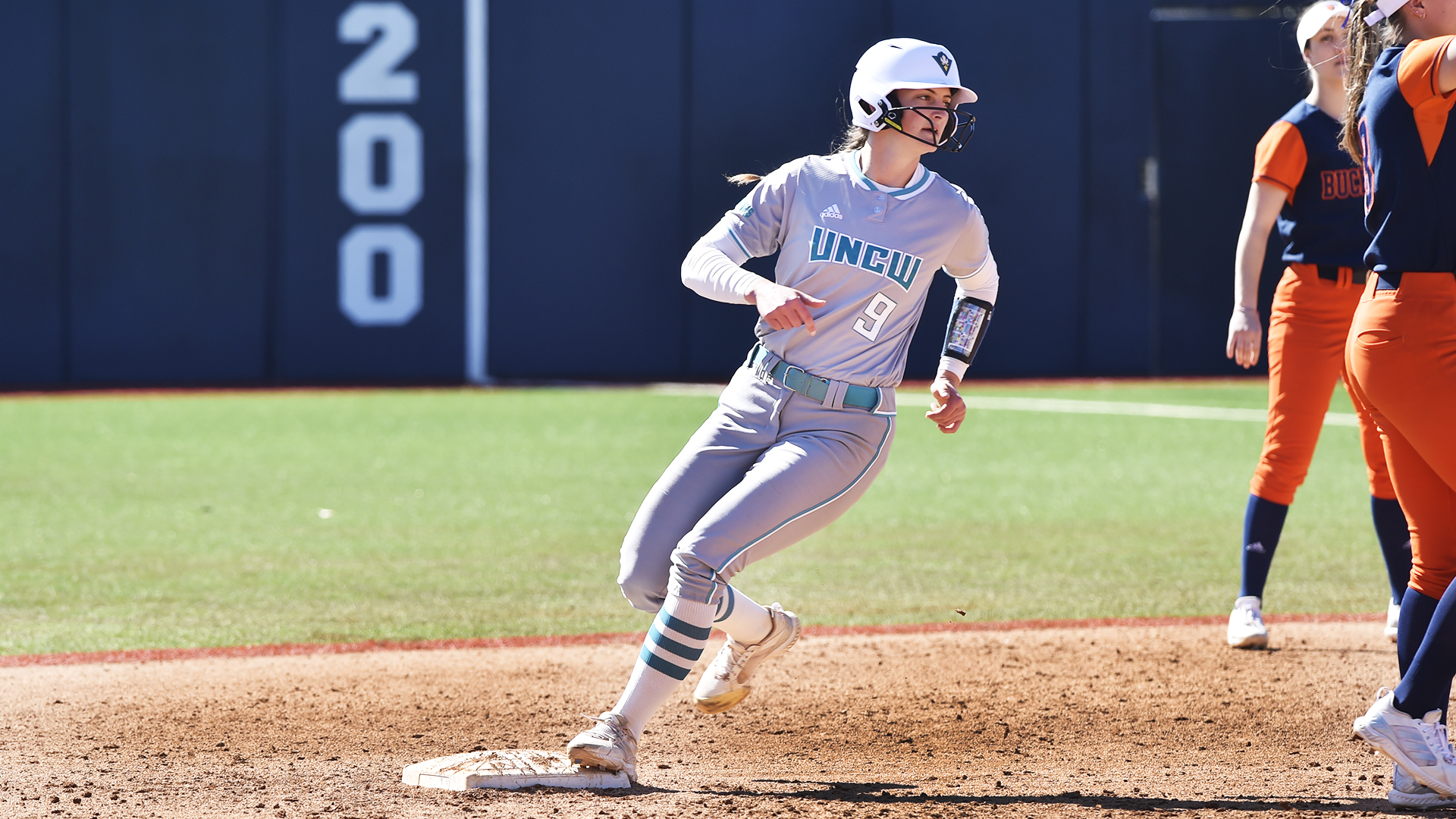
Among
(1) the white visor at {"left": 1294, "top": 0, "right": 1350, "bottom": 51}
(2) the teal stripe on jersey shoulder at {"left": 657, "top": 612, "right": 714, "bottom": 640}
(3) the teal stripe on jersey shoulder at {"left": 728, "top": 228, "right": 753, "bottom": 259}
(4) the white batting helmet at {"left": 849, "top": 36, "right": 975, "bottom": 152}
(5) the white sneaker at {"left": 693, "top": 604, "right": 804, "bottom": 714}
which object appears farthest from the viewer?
(1) the white visor at {"left": 1294, "top": 0, "right": 1350, "bottom": 51}

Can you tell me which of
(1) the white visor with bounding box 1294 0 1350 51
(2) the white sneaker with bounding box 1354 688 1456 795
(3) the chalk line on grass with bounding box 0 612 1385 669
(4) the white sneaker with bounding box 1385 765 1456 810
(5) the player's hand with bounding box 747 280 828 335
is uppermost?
(1) the white visor with bounding box 1294 0 1350 51

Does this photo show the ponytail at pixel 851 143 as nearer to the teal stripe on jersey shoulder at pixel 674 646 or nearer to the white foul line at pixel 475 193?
the teal stripe on jersey shoulder at pixel 674 646

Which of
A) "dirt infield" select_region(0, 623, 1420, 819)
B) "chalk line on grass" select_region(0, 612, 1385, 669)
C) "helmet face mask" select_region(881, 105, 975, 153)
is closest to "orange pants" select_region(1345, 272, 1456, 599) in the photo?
"dirt infield" select_region(0, 623, 1420, 819)

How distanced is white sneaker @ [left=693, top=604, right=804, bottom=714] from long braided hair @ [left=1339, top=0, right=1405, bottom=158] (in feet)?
7.02

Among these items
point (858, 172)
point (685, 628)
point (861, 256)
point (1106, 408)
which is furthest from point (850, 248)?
point (1106, 408)

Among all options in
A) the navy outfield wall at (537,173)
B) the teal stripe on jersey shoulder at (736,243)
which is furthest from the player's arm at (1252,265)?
Result: the navy outfield wall at (537,173)

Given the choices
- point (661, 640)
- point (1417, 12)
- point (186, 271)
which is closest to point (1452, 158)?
point (1417, 12)

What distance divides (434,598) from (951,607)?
2395 millimetres

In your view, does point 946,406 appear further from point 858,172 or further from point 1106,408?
point 1106,408

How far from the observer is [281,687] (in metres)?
5.38

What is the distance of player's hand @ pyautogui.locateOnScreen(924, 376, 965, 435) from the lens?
4320 millimetres

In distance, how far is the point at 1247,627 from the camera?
582 centimetres

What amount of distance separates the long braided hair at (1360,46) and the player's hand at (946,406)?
1.25 meters

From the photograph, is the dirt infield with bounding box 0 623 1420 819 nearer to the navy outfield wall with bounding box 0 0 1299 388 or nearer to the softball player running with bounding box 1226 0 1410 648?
the softball player running with bounding box 1226 0 1410 648
